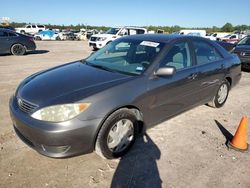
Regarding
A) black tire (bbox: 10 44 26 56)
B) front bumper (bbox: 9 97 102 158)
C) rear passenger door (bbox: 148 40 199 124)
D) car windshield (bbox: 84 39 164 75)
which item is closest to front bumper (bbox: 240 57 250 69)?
rear passenger door (bbox: 148 40 199 124)

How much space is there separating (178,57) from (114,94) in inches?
61.2

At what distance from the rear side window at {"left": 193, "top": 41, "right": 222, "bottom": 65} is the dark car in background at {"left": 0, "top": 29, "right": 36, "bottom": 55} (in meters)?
11.2

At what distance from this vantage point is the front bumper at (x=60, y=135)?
2576 millimetres

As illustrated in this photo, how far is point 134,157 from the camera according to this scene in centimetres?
322

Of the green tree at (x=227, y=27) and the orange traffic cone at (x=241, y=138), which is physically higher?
the orange traffic cone at (x=241, y=138)

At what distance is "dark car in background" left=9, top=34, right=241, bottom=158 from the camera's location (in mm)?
2654

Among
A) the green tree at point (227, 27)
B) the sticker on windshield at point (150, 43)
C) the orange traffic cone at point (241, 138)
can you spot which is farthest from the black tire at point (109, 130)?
the green tree at point (227, 27)

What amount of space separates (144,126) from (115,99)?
0.78m

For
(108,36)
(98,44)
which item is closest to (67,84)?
(98,44)

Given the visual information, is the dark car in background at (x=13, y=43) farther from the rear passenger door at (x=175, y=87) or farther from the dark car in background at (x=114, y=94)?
the rear passenger door at (x=175, y=87)

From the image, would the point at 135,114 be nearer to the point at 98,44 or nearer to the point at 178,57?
the point at 178,57

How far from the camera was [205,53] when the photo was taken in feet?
14.8

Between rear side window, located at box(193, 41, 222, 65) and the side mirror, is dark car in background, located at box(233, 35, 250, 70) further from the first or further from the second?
the side mirror

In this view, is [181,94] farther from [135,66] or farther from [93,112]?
[93,112]
